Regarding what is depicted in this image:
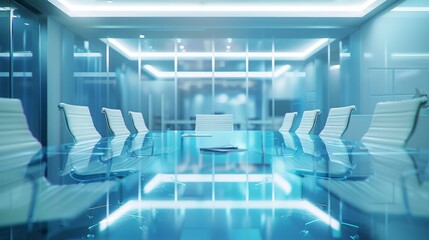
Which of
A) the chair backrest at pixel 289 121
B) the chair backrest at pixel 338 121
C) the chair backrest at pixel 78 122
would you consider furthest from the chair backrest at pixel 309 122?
the chair backrest at pixel 78 122

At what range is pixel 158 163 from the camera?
109 cm

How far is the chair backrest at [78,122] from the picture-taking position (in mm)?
2465

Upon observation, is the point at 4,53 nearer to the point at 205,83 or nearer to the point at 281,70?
the point at 205,83

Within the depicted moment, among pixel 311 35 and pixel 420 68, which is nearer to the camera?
pixel 420 68

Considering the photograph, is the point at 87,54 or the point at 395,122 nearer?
the point at 395,122

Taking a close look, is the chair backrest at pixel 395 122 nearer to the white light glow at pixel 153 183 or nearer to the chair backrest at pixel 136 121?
the white light glow at pixel 153 183

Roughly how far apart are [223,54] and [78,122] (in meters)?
5.54

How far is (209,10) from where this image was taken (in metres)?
5.85

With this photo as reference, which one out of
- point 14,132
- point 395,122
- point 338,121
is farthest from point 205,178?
point 338,121

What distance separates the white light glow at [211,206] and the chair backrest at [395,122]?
161cm

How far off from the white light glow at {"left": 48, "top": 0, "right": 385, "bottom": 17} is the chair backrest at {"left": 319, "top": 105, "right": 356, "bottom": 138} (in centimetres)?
319

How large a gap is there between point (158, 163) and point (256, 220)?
0.62 m

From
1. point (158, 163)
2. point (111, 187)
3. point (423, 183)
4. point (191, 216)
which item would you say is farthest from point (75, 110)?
point (423, 183)

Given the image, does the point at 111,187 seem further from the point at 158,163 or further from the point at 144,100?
the point at 144,100
